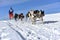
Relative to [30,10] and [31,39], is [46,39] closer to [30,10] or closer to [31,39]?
[31,39]

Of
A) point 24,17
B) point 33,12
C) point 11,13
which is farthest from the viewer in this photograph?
point 11,13

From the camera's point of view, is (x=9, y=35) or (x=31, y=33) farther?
(x=31, y=33)

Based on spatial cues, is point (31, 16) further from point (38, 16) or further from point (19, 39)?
point (19, 39)

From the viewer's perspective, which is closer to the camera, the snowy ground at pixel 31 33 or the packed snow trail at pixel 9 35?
the snowy ground at pixel 31 33

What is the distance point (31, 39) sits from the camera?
9805 mm

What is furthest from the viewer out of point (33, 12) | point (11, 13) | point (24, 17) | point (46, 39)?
point (11, 13)

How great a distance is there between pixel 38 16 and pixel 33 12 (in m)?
0.62

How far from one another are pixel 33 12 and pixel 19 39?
11965 mm

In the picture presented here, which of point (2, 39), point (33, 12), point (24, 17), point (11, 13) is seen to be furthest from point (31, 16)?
point (2, 39)

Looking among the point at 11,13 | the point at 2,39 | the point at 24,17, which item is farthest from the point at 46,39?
the point at 11,13

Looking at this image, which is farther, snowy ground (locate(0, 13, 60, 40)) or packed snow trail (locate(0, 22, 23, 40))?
packed snow trail (locate(0, 22, 23, 40))

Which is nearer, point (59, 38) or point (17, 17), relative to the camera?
point (59, 38)

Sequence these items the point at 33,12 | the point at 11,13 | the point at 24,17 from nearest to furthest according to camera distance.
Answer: the point at 33,12, the point at 24,17, the point at 11,13

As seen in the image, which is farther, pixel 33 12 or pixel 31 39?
pixel 33 12
